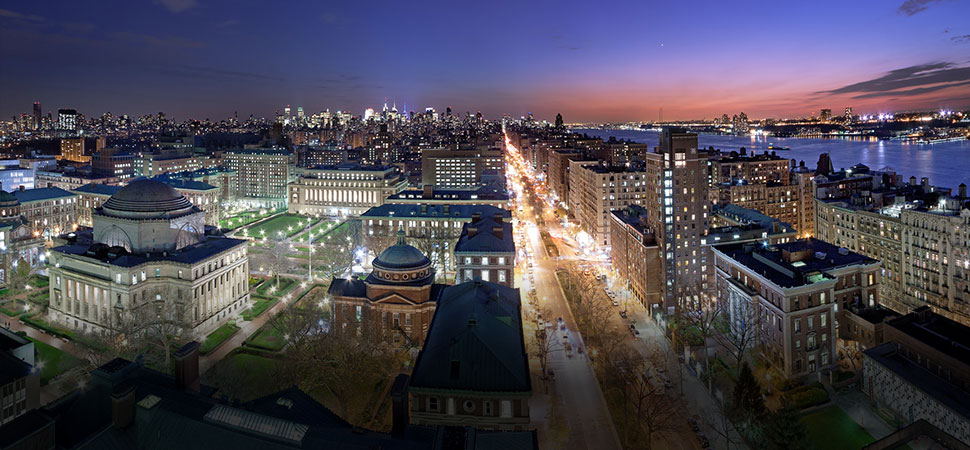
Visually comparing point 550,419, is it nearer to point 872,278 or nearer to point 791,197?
point 872,278

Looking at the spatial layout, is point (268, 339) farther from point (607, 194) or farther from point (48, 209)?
point (48, 209)

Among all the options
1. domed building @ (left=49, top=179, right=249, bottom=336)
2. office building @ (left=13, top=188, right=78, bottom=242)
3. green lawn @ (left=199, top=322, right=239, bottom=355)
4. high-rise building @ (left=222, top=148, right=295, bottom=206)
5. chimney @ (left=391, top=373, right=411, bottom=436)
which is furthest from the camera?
high-rise building @ (left=222, top=148, right=295, bottom=206)

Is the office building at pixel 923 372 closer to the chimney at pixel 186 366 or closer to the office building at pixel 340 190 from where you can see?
the chimney at pixel 186 366

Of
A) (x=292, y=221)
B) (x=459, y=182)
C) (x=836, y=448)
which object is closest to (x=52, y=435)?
(x=836, y=448)

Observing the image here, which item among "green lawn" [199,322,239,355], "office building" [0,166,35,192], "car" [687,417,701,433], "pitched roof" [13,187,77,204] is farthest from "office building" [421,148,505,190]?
"car" [687,417,701,433]

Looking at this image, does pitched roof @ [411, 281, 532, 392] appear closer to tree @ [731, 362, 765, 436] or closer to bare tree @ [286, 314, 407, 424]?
bare tree @ [286, 314, 407, 424]

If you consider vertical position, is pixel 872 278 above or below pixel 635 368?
above

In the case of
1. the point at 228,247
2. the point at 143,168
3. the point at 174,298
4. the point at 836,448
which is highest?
the point at 143,168
